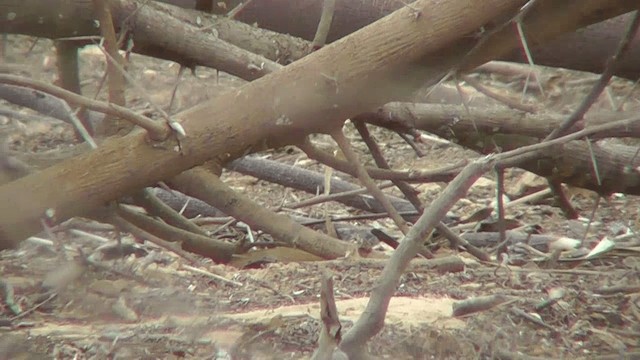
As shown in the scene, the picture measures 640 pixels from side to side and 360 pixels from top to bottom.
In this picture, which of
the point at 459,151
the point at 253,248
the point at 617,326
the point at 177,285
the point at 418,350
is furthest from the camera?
the point at 459,151

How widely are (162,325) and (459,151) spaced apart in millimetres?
3144

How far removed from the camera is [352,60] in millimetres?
2260

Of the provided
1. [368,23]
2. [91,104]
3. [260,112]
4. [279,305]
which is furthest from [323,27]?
[91,104]

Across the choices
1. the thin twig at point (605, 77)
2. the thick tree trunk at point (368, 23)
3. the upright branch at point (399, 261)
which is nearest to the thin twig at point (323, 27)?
the thick tree trunk at point (368, 23)

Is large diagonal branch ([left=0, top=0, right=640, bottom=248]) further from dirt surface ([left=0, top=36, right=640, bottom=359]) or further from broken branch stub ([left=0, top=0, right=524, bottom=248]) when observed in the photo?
dirt surface ([left=0, top=36, right=640, bottom=359])

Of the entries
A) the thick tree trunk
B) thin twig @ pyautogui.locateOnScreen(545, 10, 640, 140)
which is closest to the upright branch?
thin twig @ pyautogui.locateOnScreen(545, 10, 640, 140)

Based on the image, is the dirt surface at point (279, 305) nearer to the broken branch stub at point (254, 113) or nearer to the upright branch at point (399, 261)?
the broken branch stub at point (254, 113)

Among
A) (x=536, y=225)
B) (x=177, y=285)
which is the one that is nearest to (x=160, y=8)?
(x=177, y=285)

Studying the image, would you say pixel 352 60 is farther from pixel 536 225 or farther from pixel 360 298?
pixel 536 225

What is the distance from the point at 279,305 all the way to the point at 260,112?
57 cm

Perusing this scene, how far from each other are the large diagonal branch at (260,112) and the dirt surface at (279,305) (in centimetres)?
12

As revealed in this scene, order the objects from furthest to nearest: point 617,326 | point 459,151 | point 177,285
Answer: point 459,151 → point 177,285 → point 617,326

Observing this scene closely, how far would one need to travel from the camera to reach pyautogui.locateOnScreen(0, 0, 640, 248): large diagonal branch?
2.21 meters

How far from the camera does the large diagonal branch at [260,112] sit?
7.27 feet
